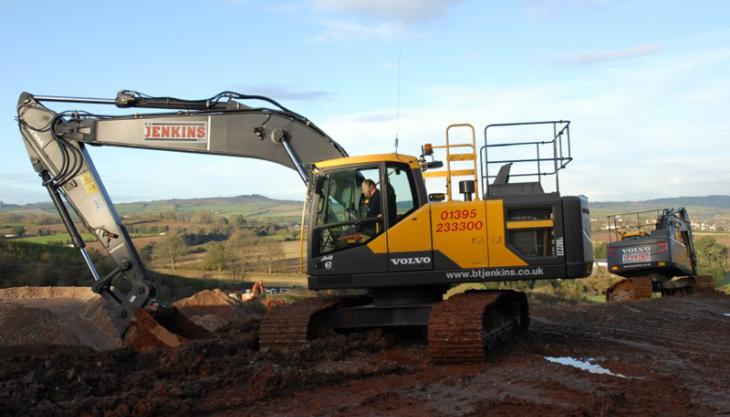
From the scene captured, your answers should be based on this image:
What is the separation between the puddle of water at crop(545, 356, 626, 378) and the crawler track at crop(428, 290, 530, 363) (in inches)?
33.1

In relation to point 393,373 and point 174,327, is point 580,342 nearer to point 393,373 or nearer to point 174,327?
point 393,373

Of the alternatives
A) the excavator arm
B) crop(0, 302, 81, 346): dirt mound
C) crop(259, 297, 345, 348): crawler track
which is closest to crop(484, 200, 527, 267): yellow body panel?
crop(259, 297, 345, 348): crawler track

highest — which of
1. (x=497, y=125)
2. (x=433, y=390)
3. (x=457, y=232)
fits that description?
(x=497, y=125)

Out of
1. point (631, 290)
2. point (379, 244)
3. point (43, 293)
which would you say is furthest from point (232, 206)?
point (379, 244)

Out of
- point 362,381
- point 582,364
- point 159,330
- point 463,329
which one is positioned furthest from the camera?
point 159,330

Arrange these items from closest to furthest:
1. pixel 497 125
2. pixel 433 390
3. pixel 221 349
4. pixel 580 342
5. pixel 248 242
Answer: pixel 433 390 → pixel 221 349 → pixel 497 125 → pixel 580 342 → pixel 248 242

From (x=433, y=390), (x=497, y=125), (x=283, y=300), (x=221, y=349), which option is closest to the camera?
(x=433, y=390)

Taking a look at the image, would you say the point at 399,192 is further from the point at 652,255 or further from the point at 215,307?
the point at 652,255

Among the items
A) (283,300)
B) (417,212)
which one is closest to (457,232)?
(417,212)

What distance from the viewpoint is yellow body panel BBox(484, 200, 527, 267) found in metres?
10.8

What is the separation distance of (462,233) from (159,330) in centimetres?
480

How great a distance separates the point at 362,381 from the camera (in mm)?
8734

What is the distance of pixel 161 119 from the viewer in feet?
42.2

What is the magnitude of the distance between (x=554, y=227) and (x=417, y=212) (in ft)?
6.05
